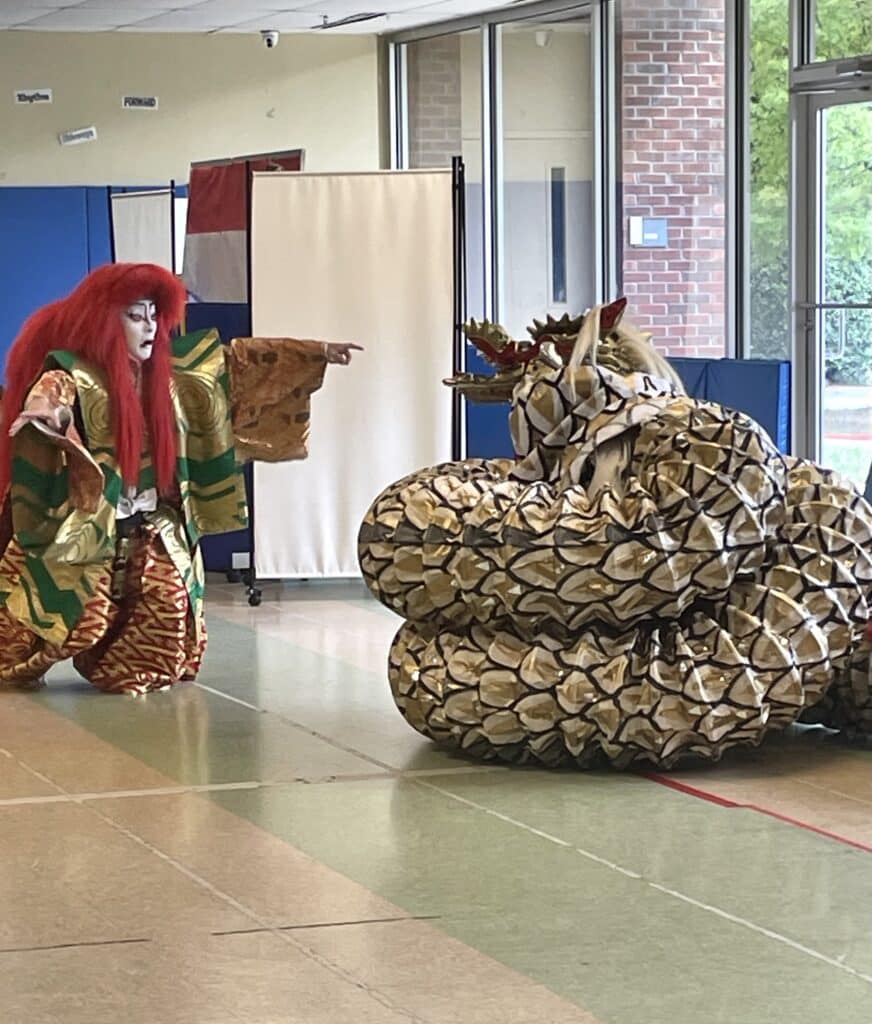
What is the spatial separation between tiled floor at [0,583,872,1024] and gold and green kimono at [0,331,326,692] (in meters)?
0.38

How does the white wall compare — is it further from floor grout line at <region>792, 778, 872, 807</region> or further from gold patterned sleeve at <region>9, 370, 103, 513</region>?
floor grout line at <region>792, 778, 872, 807</region>

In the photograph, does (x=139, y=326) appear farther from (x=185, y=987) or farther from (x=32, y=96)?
(x=32, y=96)

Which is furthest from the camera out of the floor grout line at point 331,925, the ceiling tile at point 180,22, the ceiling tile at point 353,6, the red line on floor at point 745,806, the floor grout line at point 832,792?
the ceiling tile at point 180,22

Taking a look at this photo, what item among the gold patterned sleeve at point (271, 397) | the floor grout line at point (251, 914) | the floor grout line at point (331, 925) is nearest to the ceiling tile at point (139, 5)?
the gold patterned sleeve at point (271, 397)

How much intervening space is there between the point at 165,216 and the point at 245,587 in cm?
288

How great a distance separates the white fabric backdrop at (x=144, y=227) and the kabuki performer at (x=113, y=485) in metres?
4.50

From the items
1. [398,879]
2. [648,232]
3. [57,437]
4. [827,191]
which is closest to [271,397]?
[57,437]

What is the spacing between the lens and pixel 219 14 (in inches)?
455

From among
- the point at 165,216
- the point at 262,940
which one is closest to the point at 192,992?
the point at 262,940

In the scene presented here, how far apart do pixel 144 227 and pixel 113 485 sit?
505 cm

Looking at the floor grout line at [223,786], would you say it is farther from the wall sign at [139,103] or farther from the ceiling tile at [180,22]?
the wall sign at [139,103]

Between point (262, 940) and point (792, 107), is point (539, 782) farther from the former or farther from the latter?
point (792, 107)

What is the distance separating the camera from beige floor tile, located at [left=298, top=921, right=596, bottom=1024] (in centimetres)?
292

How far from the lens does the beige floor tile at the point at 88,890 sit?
11.0ft
